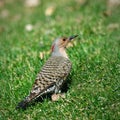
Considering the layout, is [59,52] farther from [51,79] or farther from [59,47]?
[51,79]

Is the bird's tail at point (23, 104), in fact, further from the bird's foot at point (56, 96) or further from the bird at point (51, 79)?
the bird's foot at point (56, 96)

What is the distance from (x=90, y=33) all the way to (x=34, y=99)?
13.1 ft

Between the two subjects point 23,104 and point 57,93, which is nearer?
point 23,104

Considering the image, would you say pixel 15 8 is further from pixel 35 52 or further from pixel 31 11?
pixel 35 52

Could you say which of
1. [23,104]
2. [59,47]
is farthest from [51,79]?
[59,47]

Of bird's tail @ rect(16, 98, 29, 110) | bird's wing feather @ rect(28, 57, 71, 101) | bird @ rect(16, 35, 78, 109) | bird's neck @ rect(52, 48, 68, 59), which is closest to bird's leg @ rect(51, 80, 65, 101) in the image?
bird @ rect(16, 35, 78, 109)

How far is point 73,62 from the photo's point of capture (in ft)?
31.1

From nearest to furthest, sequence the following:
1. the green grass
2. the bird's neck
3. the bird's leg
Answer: the green grass
the bird's leg
the bird's neck

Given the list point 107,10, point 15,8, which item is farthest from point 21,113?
point 15,8

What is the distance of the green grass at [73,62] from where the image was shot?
794 cm

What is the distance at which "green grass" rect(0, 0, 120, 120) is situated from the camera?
7.94 metres

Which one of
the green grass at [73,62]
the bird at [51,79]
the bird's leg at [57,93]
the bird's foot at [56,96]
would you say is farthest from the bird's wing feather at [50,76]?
the green grass at [73,62]

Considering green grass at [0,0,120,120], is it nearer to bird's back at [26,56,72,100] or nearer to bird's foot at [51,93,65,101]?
bird's foot at [51,93,65,101]

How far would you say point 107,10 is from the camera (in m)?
13.5
